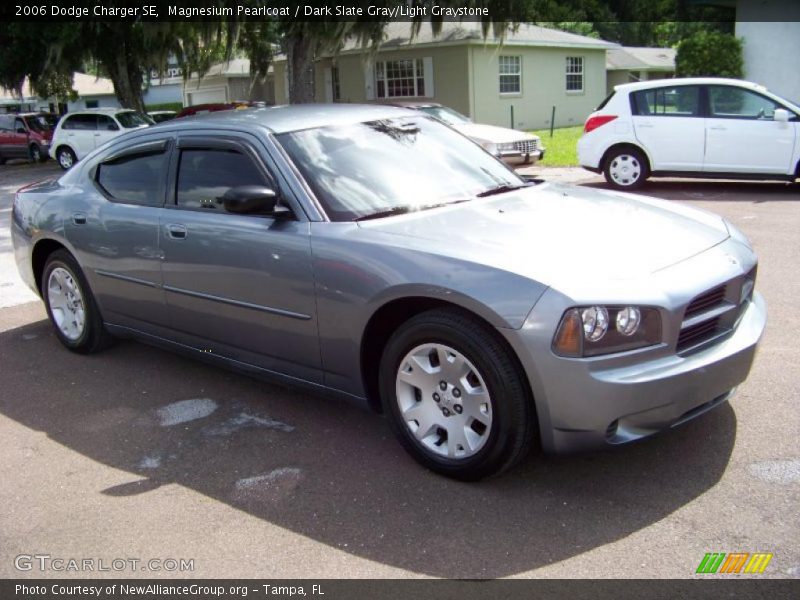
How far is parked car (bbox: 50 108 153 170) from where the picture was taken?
21469 mm

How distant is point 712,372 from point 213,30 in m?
22.2

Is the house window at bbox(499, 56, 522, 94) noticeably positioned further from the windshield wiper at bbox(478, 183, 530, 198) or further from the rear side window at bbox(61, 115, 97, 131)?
the windshield wiper at bbox(478, 183, 530, 198)

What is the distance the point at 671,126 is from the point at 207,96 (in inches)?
1409

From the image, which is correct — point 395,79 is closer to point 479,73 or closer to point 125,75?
point 479,73

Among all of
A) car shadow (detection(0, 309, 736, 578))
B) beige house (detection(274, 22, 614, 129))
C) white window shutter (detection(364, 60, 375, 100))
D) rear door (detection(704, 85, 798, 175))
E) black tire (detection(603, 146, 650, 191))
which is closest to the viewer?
car shadow (detection(0, 309, 736, 578))

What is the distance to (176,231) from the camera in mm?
4570

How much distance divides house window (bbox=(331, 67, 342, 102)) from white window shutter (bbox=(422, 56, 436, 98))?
13.9 feet

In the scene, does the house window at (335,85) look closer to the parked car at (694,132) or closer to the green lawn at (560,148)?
the green lawn at (560,148)

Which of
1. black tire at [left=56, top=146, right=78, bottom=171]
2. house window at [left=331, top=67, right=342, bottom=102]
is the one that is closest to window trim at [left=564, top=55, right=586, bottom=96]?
house window at [left=331, top=67, right=342, bottom=102]

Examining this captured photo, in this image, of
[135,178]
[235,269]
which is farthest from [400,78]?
[235,269]

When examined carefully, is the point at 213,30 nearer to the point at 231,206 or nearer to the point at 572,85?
the point at 572,85

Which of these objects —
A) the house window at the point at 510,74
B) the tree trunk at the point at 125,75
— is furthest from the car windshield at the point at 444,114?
the tree trunk at the point at 125,75

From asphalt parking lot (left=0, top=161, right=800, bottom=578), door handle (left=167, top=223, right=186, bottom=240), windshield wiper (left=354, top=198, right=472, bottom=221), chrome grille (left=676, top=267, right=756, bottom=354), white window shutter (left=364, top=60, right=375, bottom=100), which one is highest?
white window shutter (left=364, top=60, right=375, bottom=100)

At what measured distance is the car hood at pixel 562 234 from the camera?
3.32 m
